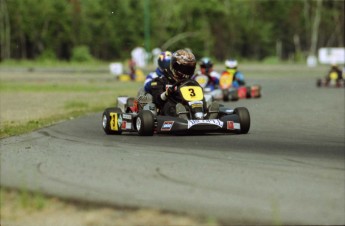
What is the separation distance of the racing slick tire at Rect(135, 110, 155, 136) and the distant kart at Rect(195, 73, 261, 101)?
8.75m

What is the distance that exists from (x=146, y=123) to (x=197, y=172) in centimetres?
360

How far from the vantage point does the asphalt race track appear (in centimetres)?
589

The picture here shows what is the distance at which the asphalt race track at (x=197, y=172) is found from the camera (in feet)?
19.3

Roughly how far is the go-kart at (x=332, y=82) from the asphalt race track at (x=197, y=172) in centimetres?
1839

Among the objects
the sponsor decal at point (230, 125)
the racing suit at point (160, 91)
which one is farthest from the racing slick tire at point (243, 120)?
the racing suit at point (160, 91)

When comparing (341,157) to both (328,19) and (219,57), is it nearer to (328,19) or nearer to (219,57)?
(219,57)

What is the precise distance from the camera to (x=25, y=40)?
72.3 metres

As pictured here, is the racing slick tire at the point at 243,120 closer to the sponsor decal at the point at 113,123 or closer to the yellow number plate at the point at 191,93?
the yellow number plate at the point at 191,93

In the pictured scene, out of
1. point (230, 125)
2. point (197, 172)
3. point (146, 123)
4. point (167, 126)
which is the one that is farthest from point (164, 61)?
point (197, 172)

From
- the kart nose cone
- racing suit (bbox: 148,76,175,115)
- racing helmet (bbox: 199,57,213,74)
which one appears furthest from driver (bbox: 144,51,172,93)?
racing helmet (bbox: 199,57,213,74)

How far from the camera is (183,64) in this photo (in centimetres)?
1183

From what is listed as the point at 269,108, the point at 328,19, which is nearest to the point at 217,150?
the point at 269,108

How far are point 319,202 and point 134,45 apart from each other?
67.7 metres

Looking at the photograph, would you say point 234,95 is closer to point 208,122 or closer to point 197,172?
point 208,122
